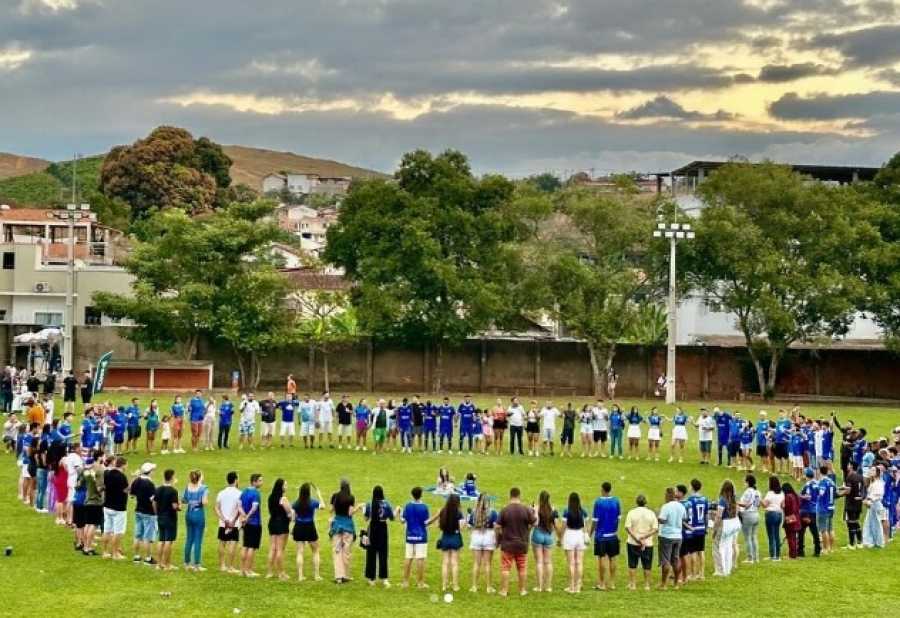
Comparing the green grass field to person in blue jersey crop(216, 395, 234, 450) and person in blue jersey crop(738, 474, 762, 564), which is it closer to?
person in blue jersey crop(738, 474, 762, 564)

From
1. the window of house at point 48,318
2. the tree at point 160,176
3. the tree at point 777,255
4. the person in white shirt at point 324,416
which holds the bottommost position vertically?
the person in white shirt at point 324,416

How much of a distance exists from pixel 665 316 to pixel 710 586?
44.8 m

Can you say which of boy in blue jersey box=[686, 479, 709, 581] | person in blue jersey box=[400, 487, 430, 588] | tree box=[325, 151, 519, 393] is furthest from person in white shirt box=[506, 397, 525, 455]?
tree box=[325, 151, 519, 393]

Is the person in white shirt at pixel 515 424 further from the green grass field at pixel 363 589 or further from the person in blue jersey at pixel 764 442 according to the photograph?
the green grass field at pixel 363 589

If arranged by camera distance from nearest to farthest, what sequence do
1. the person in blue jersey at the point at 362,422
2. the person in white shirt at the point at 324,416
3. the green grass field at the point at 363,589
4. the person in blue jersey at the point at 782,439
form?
the green grass field at the point at 363,589
the person in blue jersey at the point at 782,439
the person in blue jersey at the point at 362,422
the person in white shirt at the point at 324,416

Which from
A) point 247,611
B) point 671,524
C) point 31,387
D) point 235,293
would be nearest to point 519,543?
point 671,524

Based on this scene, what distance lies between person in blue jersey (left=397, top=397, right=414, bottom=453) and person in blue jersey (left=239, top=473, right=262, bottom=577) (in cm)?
1616

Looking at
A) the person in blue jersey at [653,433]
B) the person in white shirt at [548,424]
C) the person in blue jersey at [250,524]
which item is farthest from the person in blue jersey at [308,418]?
the person in blue jersey at [250,524]

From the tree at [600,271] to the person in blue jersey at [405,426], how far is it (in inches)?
894

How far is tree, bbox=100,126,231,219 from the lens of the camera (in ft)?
378

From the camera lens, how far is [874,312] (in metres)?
56.7

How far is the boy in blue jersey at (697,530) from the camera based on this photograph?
2056 centimetres

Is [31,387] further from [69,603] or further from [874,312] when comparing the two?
[874,312]

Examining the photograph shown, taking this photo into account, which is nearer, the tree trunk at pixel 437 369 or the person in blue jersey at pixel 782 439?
the person in blue jersey at pixel 782 439
